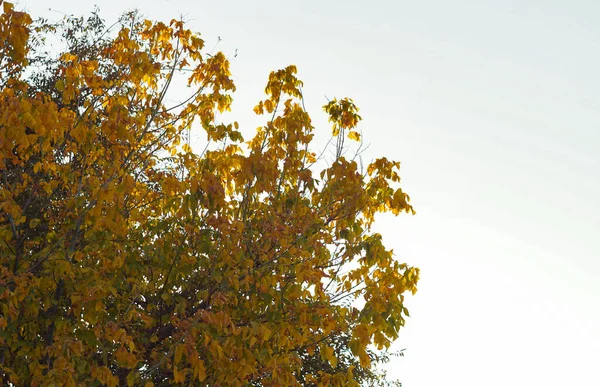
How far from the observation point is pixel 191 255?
1151 cm

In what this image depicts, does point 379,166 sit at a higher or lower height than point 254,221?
higher

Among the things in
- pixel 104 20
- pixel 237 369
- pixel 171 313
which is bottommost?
pixel 237 369

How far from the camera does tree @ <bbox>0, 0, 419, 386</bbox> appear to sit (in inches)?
387

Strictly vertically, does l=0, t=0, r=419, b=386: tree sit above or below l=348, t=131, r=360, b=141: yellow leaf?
below

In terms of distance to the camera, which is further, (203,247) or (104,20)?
(104,20)

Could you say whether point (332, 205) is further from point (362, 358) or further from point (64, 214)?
point (64, 214)

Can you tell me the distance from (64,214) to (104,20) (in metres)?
9.61

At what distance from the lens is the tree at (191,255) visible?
9.83 m

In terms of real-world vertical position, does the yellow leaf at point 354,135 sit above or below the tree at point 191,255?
above

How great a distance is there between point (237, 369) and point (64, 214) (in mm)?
3561

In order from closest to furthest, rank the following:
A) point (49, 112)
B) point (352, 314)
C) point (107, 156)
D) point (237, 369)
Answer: point (49, 112)
point (237, 369)
point (352, 314)
point (107, 156)

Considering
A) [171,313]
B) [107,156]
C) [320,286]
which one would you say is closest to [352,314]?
[320,286]

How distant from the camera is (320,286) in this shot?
1073 cm

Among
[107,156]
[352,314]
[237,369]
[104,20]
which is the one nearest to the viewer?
[237,369]
